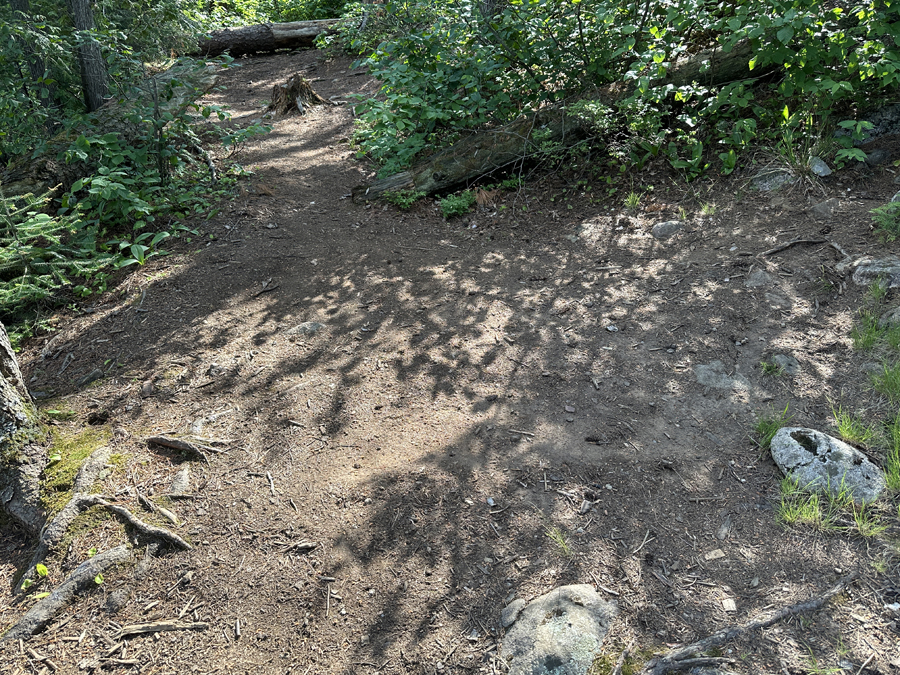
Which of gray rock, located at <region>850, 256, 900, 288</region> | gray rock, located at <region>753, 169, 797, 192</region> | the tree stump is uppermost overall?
the tree stump

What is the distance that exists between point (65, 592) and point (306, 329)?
250cm

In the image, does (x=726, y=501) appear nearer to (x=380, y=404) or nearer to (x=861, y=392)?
Result: (x=861, y=392)

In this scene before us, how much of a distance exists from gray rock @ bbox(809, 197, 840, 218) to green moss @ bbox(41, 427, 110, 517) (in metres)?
6.25

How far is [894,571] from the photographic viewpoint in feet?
8.24

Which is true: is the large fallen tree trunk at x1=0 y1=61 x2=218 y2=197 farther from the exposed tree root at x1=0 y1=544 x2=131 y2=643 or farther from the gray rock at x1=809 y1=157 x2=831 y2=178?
the gray rock at x1=809 y1=157 x2=831 y2=178

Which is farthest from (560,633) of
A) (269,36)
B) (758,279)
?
(269,36)

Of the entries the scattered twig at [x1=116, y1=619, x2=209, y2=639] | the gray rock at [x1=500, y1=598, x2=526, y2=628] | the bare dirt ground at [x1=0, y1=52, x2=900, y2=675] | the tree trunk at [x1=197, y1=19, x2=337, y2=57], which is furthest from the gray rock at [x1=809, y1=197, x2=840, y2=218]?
the tree trunk at [x1=197, y1=19, x2=337, y2=57]

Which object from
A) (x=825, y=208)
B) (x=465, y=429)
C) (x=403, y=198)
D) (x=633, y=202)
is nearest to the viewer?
(x=465, y=429)

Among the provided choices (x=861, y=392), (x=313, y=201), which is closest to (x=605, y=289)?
(x=861, y=392)

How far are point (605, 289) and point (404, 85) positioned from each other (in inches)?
177

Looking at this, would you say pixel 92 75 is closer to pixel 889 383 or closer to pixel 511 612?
pixel 511 612

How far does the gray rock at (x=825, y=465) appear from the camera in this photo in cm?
286

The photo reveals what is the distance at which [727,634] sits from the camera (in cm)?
238

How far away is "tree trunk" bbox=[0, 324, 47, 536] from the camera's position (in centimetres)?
332
